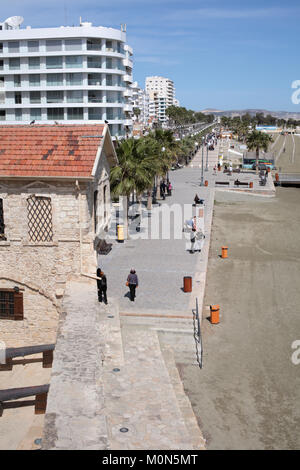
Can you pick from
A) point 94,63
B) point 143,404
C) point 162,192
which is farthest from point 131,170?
point 94,63

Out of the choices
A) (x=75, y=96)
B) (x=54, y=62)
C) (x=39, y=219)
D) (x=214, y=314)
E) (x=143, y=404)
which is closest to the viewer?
(x=143, y=404)

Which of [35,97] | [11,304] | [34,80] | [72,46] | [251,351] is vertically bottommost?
[251,351]

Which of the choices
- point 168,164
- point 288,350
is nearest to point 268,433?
point 288,350

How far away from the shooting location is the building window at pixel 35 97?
55.3 meters

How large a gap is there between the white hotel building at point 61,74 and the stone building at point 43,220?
3959cm

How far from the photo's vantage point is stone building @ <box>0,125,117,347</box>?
15.1 metres

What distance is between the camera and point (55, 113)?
55.2m

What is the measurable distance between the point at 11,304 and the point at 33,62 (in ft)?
149

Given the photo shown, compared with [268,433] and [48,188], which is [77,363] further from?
[48,188]

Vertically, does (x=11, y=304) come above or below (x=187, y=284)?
below

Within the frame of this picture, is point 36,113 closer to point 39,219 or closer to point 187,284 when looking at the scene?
point 187,284

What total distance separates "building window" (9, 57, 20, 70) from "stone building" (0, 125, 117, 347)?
141 feet

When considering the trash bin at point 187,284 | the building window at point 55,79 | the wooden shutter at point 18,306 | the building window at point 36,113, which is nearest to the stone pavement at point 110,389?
the wooden shutter at point 18,306

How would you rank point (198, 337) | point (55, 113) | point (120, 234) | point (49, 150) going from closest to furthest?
point (198, 337) → point (49, 150) → point (120, 234) → point (55, 113)
